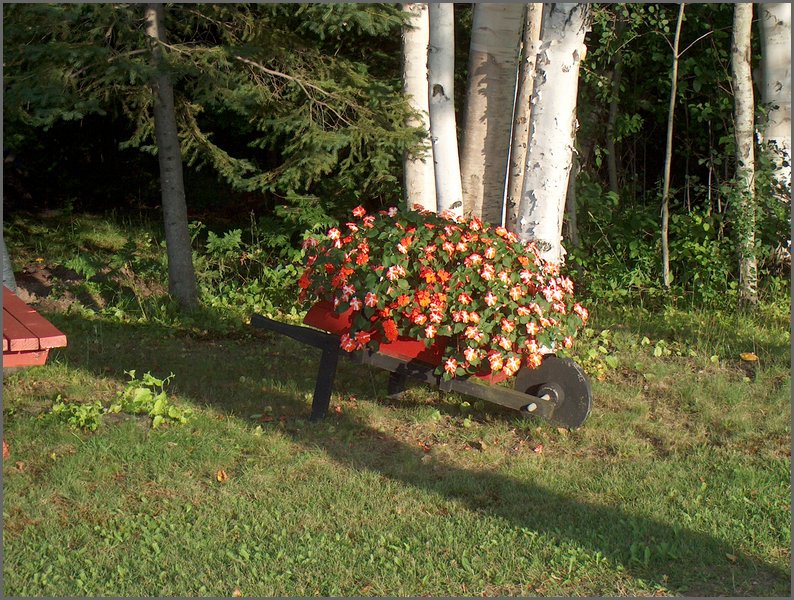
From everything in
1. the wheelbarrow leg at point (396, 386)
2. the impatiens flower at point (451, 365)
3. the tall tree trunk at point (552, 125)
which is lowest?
the wheelbarrow leg at point (396, 386)

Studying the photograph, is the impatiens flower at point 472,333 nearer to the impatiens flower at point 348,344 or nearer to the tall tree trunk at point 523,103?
the impatiens flower at point 348,344

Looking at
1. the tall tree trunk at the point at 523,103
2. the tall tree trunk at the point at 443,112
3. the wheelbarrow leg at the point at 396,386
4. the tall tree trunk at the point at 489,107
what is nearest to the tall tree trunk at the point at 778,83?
the tall tree trunk at the point at 523,103

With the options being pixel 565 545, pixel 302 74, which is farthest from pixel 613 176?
pixel 565 545

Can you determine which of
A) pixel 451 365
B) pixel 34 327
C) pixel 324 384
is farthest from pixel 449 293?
pixel 34 327

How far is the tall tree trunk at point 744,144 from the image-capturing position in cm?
816

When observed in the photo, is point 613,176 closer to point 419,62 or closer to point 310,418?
point 419,62

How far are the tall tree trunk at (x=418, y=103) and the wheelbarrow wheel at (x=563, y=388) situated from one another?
2.62 meters

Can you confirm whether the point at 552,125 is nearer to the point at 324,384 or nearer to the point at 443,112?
the point at 443,112

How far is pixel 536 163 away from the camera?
6.05 m

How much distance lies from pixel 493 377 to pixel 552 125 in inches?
69.0

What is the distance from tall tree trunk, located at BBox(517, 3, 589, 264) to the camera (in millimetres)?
5883

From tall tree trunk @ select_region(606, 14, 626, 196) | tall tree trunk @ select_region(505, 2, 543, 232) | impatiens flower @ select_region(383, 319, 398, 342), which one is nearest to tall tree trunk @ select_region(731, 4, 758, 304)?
tall tree trunk @ select_region(606, 14, 626, 196)

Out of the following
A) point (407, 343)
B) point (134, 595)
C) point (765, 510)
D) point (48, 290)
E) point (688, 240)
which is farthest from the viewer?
point (48, 290)

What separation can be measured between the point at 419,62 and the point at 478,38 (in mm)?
574
